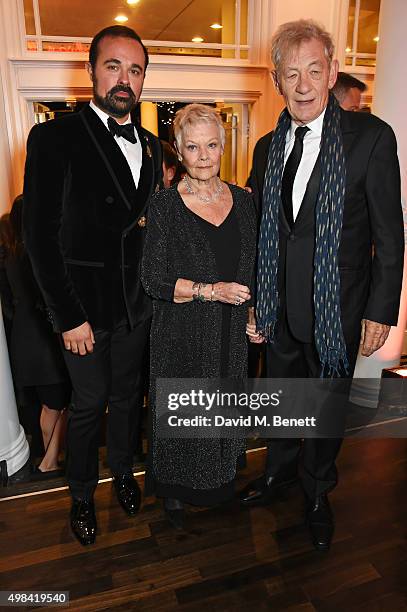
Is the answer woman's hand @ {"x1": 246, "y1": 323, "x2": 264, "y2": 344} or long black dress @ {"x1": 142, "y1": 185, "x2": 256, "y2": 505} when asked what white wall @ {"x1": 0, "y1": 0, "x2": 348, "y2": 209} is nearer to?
long black dress @ {"x1": 142, "y1": 185, "x2": 256, "y2": 505}

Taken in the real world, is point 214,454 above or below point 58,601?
above

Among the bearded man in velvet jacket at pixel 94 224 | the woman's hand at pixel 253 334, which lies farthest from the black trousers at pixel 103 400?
the woman's hand at pixel 253 334

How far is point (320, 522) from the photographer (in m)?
1.97

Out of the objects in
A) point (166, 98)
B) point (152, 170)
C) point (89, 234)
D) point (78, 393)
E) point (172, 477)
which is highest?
point (166, 98)

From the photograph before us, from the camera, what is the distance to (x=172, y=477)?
1.98m

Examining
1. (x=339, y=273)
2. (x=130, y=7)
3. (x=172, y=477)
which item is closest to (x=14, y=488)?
(x=172, y=477)

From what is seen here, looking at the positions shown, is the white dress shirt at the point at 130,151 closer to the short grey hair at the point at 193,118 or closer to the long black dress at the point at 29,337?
the short grey hair at the point at 193,118

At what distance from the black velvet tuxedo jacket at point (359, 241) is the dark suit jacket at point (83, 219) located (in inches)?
22.1

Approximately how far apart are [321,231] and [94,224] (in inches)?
31.0

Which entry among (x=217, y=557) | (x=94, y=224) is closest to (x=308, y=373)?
(x=217, y=557)

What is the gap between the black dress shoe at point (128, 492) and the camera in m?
2.12

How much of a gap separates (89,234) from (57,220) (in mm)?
119

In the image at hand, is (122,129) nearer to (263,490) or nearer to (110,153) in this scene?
(110,153)

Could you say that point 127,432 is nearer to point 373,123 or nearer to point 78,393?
point 78,393
